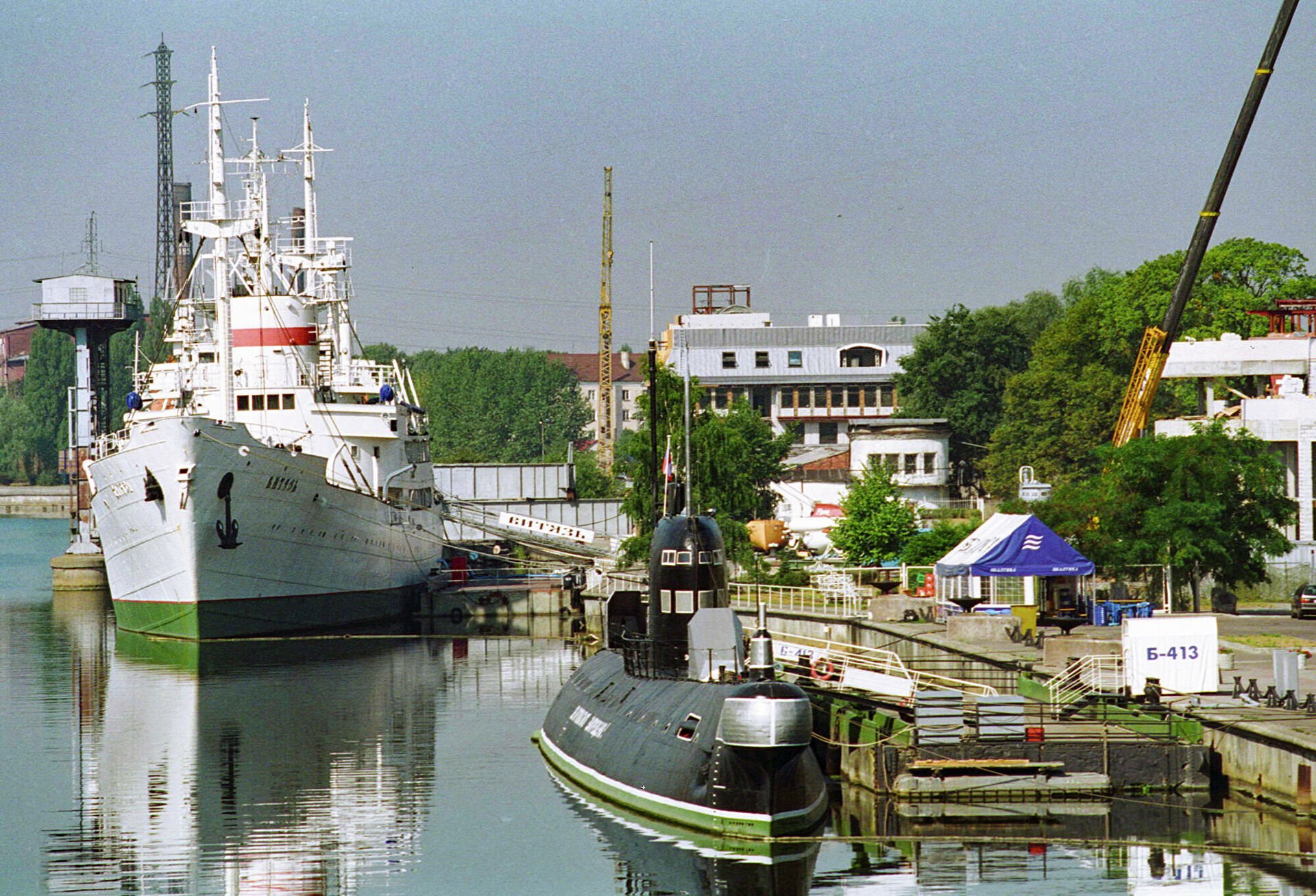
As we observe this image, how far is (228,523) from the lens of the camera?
60188mm

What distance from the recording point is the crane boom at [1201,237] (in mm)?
64250

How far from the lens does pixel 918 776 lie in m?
Result: 30.0

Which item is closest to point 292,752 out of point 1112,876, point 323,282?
point 1112,876

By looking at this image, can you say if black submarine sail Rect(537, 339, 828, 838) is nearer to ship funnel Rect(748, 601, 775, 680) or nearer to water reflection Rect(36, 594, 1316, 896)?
ship funnel Rect(748, 601, 775, 680)

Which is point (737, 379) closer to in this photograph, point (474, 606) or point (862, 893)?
point (474, 606)

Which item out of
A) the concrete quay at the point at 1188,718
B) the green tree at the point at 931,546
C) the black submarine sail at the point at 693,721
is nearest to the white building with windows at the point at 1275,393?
the green tree at the point at 931,546

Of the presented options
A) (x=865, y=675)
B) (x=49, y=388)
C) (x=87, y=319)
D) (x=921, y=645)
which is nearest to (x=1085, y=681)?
(x=865, y=675)

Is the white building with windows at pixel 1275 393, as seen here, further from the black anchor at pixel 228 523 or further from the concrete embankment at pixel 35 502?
the concrete embankment at pixel 35 502

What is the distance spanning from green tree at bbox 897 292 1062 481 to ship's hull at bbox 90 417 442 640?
2100 inches

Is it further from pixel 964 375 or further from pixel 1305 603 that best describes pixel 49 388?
pixel 1305 603

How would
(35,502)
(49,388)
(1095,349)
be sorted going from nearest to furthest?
(1095,349), (35,502), (49,388)

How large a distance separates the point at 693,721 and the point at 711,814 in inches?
66.0

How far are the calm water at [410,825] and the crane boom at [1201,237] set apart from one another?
99.6 feet

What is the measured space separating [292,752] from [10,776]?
242 inches
